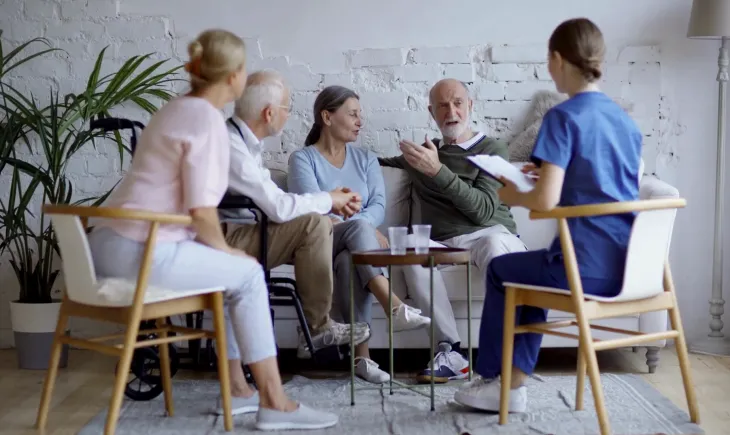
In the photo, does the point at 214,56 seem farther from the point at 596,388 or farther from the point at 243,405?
the point at 596,388

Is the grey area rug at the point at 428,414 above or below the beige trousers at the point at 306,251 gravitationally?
below

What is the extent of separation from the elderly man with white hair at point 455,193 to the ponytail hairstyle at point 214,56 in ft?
3.96

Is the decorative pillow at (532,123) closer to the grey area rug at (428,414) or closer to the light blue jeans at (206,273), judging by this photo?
the grey area rug at (428,414)

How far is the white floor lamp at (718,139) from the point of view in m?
4.22

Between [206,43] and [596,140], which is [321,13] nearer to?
[206,43]

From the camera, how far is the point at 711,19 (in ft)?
13.9

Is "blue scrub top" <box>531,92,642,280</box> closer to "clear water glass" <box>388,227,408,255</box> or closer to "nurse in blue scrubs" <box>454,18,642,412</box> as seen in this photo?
"nurse in blue scrubs" <box>454,18,642,412</box>

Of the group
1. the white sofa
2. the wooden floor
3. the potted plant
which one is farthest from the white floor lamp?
the potted plant

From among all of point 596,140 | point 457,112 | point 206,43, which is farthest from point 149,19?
point 596,140

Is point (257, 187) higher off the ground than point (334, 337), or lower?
higher

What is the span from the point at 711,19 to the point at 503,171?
1972 millimetres

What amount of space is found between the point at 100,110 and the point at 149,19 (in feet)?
2.68

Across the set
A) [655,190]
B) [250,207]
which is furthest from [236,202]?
[655,190]

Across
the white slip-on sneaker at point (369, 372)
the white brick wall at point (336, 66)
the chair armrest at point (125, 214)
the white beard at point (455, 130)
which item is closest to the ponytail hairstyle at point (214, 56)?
the chair armrest at point (125, 214)
